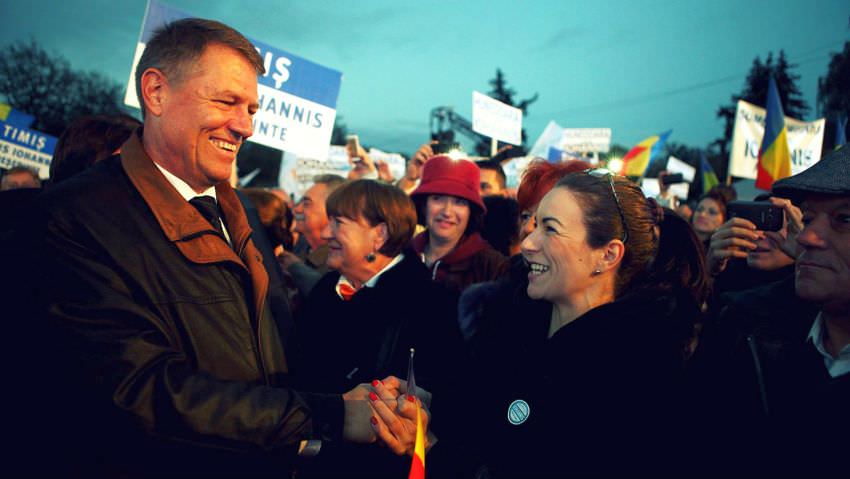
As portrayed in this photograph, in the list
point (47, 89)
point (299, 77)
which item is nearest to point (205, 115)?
point (299, 77)

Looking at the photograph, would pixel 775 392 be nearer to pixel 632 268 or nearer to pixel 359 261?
pixel 632 268

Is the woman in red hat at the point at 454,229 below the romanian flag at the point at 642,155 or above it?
below

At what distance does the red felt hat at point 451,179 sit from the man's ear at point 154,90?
2.40 metres

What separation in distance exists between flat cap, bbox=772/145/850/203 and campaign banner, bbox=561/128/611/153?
1045 cm

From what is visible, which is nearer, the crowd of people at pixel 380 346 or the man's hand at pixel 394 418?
the crowd of people at pixel 380 346

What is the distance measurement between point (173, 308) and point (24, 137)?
8.92m

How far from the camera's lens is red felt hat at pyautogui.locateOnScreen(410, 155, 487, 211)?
4344mm

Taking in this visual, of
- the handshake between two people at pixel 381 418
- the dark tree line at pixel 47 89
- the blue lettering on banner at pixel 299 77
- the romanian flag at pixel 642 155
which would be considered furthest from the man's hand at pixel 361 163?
the dark tree line at pixel 47 89

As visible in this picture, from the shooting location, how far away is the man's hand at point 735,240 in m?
2.95

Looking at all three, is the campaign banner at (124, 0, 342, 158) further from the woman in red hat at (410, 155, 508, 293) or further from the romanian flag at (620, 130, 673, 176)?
the romanian flag at (620, 130, 673, 176)

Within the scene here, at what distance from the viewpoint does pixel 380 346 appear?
113 inches

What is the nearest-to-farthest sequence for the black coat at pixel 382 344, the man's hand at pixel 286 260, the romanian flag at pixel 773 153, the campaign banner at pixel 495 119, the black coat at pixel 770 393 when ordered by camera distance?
the black coat at pixel 770 393 < the black coat at pixel 382 344 < the man's hand at pixel 286 260 < the romanian flag at pixel 773 153 < the campaign banner at pixel 495 119

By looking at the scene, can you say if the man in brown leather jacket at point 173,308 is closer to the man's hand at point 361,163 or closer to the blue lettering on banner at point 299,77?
the blue lettering on banner at point 299,77

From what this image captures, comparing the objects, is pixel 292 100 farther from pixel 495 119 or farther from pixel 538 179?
pixel 495 119
